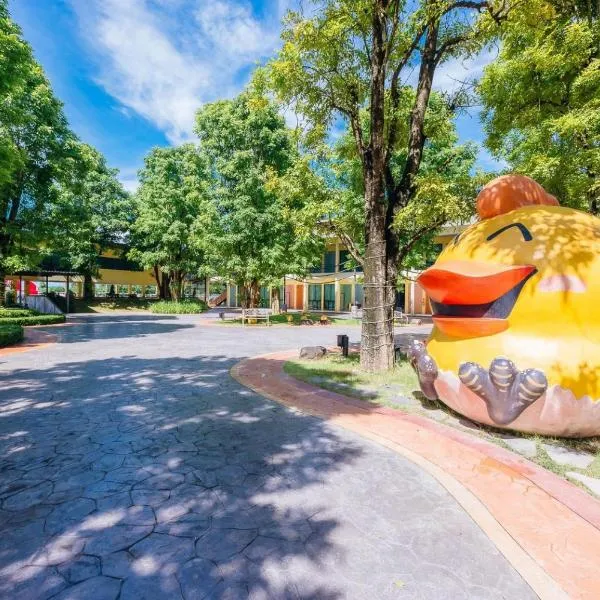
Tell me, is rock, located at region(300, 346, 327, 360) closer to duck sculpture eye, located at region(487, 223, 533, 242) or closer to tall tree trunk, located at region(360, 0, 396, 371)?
tall tree trunk, located at region(360, 0, 396, 371)

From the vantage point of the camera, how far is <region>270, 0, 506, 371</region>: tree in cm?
829

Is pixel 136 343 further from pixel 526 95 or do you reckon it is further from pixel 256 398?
pixel 526 95

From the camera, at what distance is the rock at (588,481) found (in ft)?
12.1

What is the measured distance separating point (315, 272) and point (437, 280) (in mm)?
34125

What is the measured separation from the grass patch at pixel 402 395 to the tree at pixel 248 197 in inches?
462

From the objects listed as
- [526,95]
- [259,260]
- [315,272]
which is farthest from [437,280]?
[315,272]

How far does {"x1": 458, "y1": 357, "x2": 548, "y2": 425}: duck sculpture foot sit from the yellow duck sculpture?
Answer: 1 cm

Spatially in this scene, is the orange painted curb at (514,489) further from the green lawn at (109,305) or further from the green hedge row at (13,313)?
the green lawn at (109,305)

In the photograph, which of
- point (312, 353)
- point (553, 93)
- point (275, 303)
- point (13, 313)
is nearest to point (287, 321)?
point (275, 303)

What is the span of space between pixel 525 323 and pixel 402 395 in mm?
3075

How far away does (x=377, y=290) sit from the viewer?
29.0 feet

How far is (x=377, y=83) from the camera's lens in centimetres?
831

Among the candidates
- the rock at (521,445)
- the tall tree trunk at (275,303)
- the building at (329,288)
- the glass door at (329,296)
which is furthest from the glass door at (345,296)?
the rock at (521,445)

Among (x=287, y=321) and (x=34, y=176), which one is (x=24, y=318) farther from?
(x=287, y=321)
